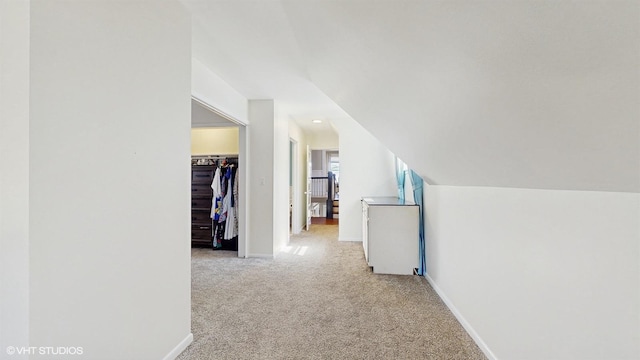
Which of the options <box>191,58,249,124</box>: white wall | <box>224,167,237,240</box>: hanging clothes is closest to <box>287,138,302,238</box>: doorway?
<box>224,167,237,240</box>: hanging clothes

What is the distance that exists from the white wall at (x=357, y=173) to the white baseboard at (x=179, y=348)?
11.1 ft

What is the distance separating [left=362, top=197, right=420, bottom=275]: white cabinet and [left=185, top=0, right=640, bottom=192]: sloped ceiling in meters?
1.21

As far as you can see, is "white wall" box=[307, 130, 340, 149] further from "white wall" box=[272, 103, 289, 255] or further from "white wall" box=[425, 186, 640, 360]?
"white wall" box=[425, 186, 640, 360]

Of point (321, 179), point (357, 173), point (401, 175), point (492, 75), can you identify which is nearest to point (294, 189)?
point (357, 173)

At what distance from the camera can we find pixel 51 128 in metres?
1.05

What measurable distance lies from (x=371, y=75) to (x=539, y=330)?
153cm

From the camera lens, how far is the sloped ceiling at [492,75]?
26.3 inches

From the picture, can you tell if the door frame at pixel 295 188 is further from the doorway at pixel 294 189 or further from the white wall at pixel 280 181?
the white wall at pixel 280 181

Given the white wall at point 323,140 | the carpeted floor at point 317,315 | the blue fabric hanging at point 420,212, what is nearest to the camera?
the carpeted floor at point 317,315

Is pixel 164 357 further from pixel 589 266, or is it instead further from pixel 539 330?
pixel 589 266

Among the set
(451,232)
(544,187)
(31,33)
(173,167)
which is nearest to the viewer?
(31,33)

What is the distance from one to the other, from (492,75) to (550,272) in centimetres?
A: 92

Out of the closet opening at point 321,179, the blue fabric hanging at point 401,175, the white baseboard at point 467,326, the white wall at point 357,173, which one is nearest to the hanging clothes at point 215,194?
the white wall at point 357,173

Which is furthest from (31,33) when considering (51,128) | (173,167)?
(173,167)
